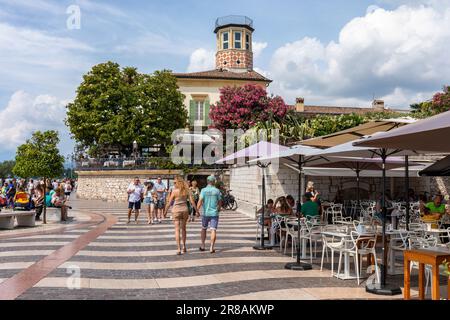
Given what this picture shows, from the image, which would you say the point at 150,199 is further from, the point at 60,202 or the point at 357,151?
the point at 357,151

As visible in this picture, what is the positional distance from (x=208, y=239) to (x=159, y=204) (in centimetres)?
483

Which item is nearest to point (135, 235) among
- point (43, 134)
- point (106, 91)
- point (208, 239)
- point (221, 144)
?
point (208, 239)

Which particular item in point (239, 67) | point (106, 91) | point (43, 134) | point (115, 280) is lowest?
point (115, 280)

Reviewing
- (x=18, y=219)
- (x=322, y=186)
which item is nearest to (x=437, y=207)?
(x=322, y=186)

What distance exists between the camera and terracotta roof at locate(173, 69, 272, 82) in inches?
1713

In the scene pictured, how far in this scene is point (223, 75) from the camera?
44.2 meters

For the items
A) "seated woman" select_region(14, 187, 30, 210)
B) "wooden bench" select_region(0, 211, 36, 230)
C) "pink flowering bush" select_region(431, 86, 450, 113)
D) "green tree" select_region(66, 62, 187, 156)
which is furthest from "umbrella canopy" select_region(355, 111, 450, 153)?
"green tree" select_region(66, 62, 187, 156)

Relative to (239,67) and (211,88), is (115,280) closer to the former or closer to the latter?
(211,88)

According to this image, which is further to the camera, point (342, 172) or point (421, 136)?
point (342, 172)

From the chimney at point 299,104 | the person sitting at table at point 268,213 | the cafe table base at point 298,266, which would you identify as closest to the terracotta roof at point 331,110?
the chimney at point 299,104

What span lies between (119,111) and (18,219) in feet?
69.7

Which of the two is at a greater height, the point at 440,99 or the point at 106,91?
the point at 106,91

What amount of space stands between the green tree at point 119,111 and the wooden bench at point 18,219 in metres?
19.5
